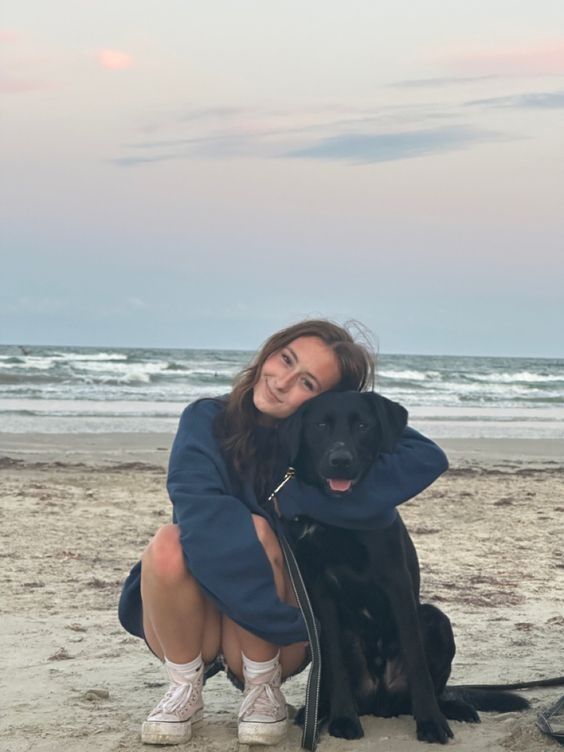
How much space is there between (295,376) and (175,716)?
1131 mm

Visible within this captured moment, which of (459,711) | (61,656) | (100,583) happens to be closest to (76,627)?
(61,656)

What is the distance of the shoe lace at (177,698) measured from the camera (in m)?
3.15

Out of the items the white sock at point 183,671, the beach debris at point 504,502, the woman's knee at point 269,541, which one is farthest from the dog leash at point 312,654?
the beach debris at point 504,502

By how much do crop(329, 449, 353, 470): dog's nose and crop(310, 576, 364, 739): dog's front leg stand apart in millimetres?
358

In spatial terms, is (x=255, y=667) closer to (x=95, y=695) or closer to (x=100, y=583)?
(x=95, y=695)

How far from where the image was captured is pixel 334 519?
10.2 feet

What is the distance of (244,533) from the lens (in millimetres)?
3039

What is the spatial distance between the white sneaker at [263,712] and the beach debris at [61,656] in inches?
45.9

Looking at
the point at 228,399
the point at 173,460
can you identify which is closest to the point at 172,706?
the point at 173,460

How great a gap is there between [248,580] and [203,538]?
19 centimetres

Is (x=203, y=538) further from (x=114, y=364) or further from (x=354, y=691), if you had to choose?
(x=114, y=364)

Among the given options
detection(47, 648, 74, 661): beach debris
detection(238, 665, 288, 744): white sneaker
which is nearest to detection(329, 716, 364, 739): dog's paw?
detection(238, 665, 288, 744): white sneaker

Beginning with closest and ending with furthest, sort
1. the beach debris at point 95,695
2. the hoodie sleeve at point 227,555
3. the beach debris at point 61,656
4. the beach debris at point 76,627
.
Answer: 1. the hoodie sleeve at point 227,555
2. the beach debris at point 95,695
3. the beach debris at point 61,656
4. the beach debris at point 76,627

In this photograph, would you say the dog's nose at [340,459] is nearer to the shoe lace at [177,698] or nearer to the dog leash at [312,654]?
the dog leash at [312,654]
